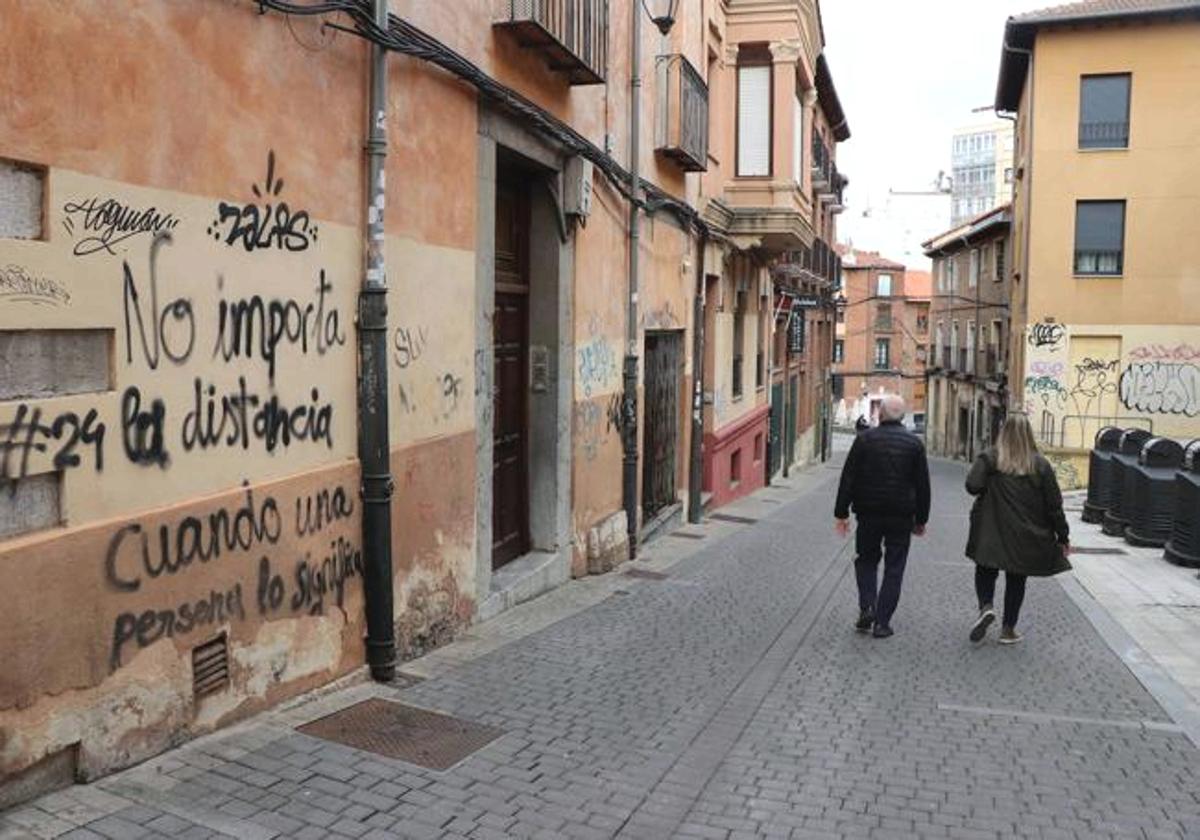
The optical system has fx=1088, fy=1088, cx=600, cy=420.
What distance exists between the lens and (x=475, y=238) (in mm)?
7203

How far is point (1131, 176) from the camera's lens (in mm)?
24516

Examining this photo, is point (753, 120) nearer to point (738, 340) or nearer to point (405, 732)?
point (738, 340)

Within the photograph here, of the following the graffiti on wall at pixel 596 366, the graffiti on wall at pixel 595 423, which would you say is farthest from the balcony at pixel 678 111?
the graffiti on wall at pixel 595 423

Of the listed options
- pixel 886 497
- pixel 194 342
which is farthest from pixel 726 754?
pixel 194 342

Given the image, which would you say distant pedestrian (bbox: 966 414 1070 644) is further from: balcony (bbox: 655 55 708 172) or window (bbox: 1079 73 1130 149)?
window (bbox: 1079 73 1130 149)

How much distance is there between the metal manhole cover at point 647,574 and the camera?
395 inches

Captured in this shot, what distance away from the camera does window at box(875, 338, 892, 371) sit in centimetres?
7275

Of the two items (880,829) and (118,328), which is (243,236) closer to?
(118,328)

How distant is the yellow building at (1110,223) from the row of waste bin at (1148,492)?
31.4 ft

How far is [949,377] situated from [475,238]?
37.8m

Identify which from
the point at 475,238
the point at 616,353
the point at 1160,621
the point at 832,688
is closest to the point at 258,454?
the point at 475,238

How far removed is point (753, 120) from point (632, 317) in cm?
709

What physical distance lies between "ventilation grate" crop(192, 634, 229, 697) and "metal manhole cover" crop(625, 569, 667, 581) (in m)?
5.63

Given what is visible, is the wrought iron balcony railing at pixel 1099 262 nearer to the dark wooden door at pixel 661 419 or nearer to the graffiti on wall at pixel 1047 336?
the graffiti on wall at pixel 1047 336
